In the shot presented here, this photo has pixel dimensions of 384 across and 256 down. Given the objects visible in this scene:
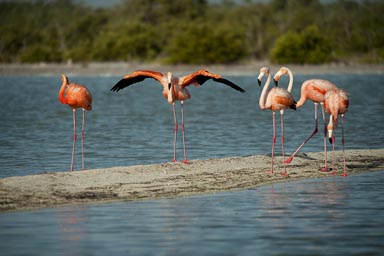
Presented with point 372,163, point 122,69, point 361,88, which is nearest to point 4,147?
point 372,163


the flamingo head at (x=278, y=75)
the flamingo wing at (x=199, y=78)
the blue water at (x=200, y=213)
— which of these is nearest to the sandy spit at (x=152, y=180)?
the blue water at (x=200, y=213)

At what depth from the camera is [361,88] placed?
4641 centimetres

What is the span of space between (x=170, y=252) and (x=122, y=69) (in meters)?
Result: 61.8

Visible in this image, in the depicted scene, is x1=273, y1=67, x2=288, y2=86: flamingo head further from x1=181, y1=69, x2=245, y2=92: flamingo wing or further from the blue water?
the blue water

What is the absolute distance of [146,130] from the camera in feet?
79.6

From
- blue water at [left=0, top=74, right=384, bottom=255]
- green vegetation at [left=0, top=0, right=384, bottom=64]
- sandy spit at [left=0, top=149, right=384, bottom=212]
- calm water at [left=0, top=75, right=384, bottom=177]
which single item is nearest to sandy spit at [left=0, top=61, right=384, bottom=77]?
green vegetation at [left=0, top=0, right=384, bottom=64]

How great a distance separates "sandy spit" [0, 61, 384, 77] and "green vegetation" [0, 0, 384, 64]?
1139mm

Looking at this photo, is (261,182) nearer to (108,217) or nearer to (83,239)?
(108,217)

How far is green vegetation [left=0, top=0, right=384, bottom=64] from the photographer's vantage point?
231ft

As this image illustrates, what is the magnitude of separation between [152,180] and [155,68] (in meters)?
55.2

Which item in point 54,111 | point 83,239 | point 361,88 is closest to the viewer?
point 83,239

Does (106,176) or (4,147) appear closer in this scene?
(106,176)

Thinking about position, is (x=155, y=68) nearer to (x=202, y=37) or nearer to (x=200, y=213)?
(x=202, y=37)

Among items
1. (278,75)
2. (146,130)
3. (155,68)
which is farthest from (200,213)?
(155,68)
